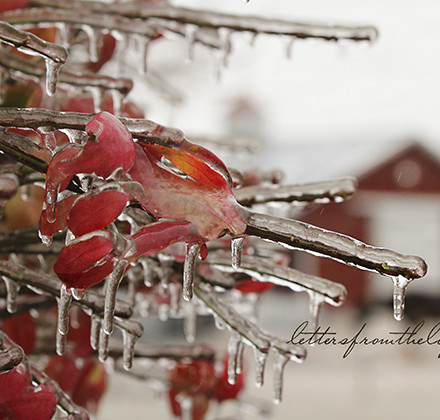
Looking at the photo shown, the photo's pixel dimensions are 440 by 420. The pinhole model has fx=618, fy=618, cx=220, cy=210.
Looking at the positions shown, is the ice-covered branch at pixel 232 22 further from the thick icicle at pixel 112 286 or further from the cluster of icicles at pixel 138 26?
the thick icicle at pixel 112 286

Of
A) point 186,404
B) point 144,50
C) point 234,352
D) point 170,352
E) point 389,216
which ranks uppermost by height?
point 144,50

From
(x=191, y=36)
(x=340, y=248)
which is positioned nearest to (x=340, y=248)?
(x=340, y=248)

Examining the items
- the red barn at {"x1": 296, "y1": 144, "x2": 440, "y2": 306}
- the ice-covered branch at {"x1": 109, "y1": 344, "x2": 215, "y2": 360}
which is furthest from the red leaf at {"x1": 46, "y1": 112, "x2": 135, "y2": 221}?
the red barn at {"x1": 296, "y1": 144, "x2": 440, "y2": 306}

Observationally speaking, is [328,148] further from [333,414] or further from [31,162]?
[31,162]

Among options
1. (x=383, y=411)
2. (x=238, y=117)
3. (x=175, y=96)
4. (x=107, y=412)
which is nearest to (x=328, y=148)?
(x=238, y=117)

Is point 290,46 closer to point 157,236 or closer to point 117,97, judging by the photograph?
point 117,97

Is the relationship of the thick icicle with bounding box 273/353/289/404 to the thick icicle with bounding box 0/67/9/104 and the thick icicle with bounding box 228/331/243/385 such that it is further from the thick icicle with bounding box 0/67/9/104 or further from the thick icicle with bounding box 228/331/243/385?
the thick icicle with bounding box 0/67/9/104
